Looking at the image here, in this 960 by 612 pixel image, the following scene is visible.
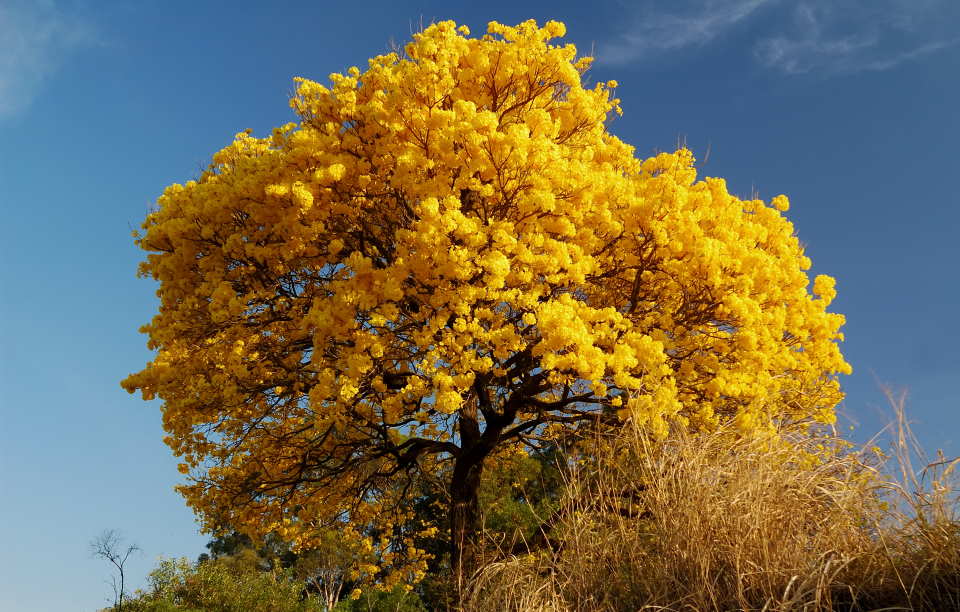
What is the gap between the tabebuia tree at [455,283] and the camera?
38.4 ft

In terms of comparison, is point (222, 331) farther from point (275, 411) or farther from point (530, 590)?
point (530, 590)

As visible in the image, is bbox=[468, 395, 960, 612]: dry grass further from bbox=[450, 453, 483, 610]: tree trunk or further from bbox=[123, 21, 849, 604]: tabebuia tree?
bbox=[450, 453, 483, 610]: tree trunk

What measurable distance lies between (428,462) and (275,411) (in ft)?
17.6

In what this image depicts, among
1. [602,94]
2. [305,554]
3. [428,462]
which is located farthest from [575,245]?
[305,554]

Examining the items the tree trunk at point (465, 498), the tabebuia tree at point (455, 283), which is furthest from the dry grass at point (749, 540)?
the tree trunk at point (465, 498)

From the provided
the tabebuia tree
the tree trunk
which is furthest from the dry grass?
the tree trunk

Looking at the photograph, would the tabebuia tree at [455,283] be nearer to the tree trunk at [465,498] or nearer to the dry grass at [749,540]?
the tree trunk at [465,498]

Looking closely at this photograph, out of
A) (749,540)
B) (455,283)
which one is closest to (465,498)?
(455,283)

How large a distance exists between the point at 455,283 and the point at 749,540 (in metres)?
6.62

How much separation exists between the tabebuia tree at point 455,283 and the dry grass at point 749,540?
235 centimetres

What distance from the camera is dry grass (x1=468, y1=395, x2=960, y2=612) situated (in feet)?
21.2

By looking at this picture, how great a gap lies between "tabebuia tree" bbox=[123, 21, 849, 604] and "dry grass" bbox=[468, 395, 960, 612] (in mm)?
2354

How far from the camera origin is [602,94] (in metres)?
15.0

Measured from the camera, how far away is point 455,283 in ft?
40.1
